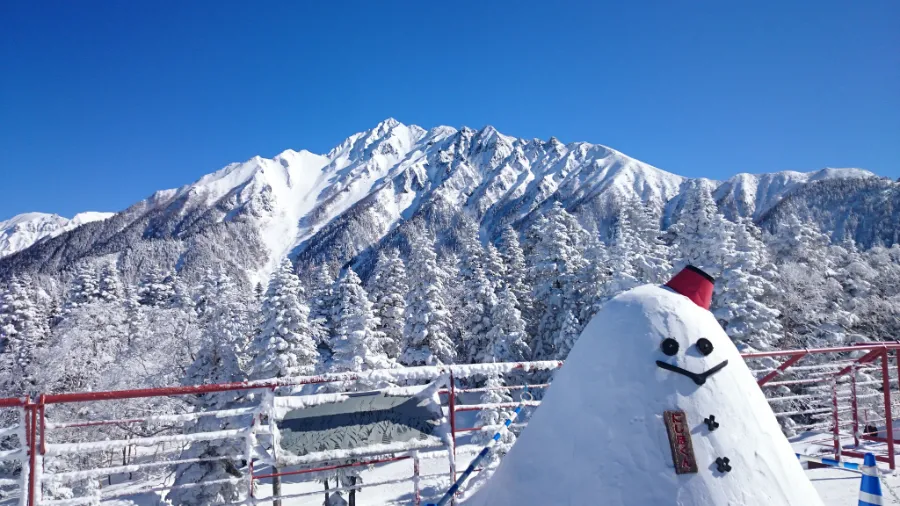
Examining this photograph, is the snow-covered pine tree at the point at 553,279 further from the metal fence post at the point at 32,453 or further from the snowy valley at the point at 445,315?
the metal fence post at the point at 32,453

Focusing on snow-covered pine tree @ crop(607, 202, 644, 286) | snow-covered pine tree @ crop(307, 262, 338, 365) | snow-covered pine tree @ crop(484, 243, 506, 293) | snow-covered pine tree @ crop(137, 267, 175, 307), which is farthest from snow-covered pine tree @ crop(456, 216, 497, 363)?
snow-covered pine tree @ crop(137, 267, 175, 307)

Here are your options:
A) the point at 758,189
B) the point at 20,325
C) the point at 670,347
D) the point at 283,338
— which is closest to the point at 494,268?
the point at 283,338

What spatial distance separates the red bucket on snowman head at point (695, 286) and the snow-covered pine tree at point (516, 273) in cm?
2492

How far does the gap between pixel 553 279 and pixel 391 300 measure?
31.4 feet

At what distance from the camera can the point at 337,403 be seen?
197 inches

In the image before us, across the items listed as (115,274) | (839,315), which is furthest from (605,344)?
(115,274)

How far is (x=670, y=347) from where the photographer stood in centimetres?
354

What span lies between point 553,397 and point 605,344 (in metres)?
0.58

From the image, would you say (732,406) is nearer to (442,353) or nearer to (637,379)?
(637,379)

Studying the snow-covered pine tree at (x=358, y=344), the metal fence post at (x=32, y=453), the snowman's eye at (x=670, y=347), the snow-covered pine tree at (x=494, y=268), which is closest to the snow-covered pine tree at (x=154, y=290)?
the snow-covered pine tree at (x=358, y=344)

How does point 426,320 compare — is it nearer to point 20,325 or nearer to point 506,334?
point 506,334

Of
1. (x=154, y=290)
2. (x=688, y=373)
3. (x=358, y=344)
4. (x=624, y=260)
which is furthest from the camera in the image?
(x=154, y=290)

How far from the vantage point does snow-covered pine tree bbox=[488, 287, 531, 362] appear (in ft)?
85.7

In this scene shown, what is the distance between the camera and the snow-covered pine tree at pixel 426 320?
2694 centimetres
